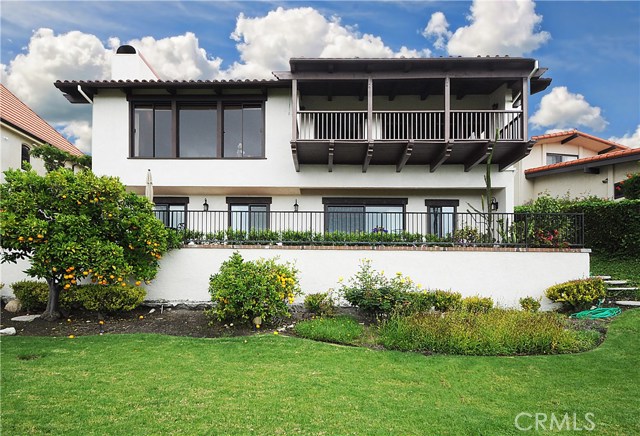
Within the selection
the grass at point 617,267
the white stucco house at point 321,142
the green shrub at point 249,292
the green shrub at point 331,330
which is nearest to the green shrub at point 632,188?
the grass at point 617,267

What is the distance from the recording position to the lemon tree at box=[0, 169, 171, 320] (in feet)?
28.7

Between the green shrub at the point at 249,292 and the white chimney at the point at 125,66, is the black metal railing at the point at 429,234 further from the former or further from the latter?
the white chimney at the point at 125,66

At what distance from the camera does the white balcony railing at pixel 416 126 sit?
1270cm

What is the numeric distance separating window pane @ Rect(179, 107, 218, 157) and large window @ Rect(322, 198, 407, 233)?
4.86 meters

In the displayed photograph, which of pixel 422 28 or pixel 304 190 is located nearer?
pixel 422 28

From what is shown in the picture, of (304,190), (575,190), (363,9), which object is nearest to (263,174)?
(304,190)

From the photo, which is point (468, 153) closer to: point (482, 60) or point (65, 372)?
point (482, 60)

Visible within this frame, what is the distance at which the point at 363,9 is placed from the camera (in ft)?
39.1

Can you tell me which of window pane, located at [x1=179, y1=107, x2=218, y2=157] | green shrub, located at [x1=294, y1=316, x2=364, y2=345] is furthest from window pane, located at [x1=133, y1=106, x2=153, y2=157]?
green shrub, located at [x1=294, y1=316, x2=364, y2=345]

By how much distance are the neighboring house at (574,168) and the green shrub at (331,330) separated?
14773mm

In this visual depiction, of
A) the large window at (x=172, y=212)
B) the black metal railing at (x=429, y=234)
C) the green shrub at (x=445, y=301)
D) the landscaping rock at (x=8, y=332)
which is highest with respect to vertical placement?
the large window at (x=172, y=212)

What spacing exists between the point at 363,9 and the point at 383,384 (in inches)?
436

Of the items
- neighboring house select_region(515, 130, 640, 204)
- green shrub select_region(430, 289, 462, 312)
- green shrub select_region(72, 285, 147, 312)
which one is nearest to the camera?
green shrub select_region(72, 285, 147, 312)

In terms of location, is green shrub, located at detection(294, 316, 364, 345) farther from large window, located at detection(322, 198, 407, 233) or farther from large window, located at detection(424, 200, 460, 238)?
large window, located at detection(424, 200, 460, 238)
